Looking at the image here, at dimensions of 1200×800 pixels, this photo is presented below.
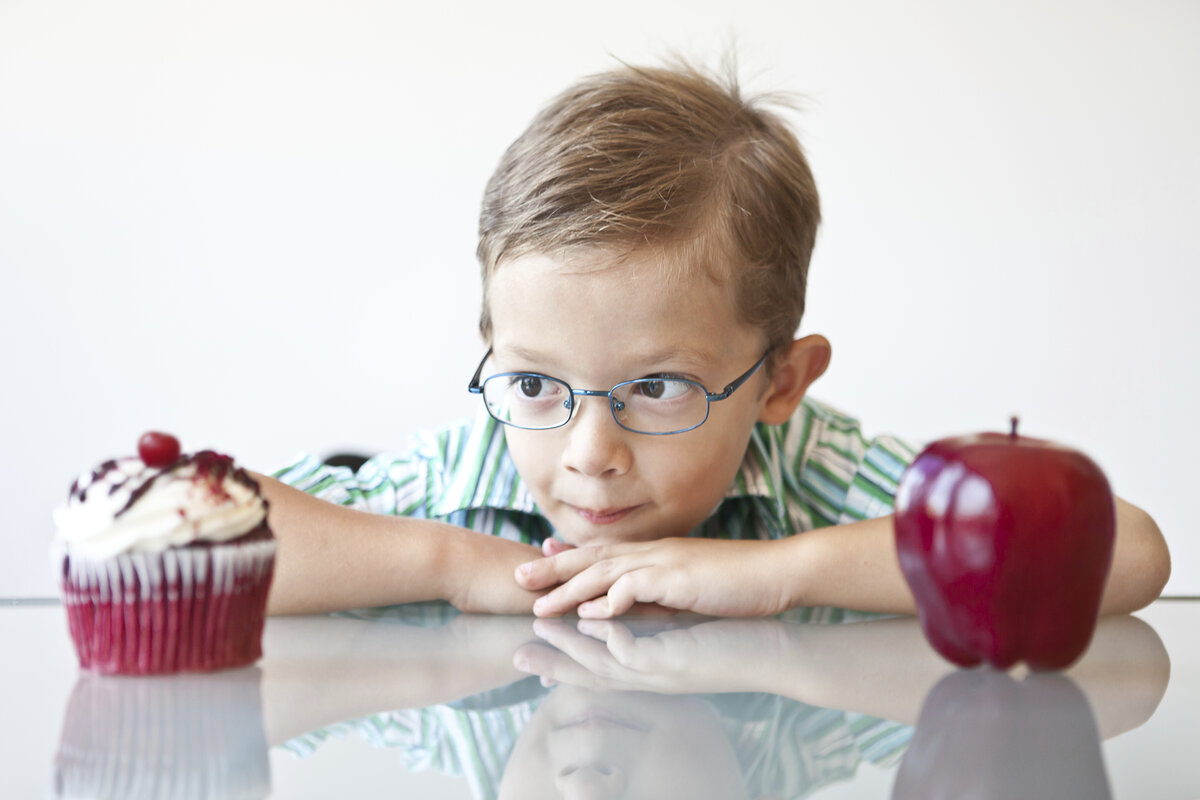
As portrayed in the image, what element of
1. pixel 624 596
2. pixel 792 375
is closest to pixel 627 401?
pixel 624 596

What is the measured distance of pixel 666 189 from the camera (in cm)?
116

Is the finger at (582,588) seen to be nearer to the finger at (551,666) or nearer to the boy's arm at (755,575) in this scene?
the boy's arm at (755,575)

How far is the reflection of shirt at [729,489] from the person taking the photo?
4.62ft

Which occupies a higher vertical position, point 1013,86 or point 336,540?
point 1013,86

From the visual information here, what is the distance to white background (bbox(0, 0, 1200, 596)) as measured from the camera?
118 inches

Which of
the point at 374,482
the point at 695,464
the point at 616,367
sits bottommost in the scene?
the point at 374,482

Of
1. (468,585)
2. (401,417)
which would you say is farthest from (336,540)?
(401,417)

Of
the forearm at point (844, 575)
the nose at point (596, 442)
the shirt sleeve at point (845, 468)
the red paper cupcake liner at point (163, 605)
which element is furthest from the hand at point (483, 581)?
the shirt sleeve at point (845, 468)

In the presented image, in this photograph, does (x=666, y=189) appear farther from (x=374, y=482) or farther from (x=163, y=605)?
(x=163, y=605)

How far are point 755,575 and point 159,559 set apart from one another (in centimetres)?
51

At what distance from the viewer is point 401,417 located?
308 centimetres

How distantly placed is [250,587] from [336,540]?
357 millimetres

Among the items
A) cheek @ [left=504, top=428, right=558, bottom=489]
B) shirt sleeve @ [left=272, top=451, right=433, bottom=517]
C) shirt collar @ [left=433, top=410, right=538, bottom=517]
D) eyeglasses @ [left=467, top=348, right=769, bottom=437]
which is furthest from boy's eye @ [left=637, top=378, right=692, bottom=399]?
shirt sleeve @ [left=272, top=451, right=433, bottom=517]

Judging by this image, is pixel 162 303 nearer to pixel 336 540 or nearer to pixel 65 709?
pixel 336 540
